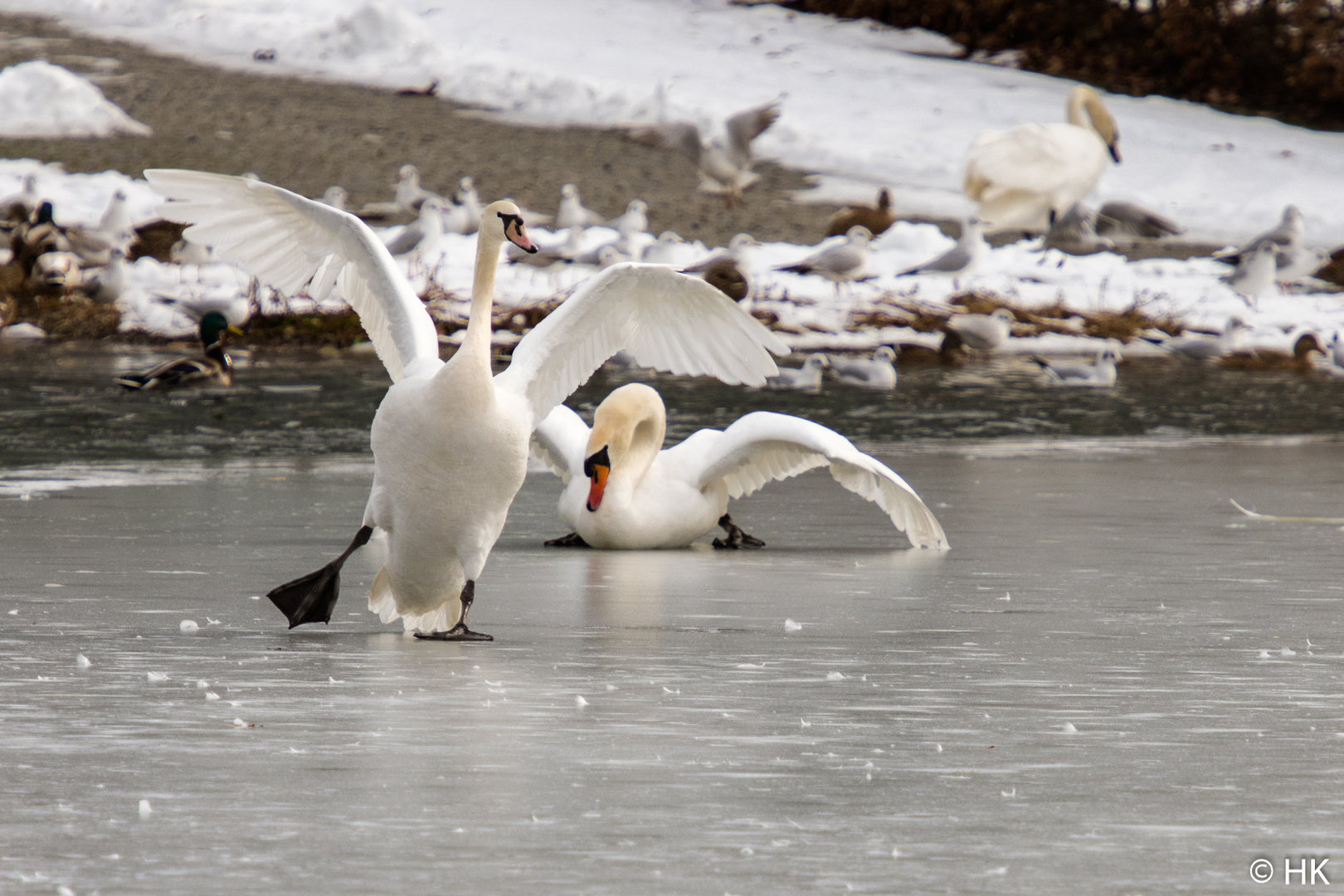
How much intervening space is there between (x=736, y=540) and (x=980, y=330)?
10.7 m

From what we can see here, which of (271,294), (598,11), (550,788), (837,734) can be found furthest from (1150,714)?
(598,11)

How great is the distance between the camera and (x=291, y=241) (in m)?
6.87

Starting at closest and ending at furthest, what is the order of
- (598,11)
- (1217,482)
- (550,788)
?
1. (550,788)
2. (1217,482)
3. (598,11)

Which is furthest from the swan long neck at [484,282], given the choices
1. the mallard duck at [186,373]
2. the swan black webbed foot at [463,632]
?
the mallard duck at [186,373]

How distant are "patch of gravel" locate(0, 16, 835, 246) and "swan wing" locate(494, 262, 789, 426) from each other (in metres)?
16.8

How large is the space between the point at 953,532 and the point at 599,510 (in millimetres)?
1587

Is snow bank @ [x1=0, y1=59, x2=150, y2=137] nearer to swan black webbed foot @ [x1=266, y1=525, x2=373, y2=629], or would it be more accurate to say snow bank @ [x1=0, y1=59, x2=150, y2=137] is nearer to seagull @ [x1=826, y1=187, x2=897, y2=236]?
seagull @ [x1=826, y1=187, x2=897, y2=236]

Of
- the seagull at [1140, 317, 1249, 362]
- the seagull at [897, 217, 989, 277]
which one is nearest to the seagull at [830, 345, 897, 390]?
→ the seagull at [1140, 317, 1249, 362]

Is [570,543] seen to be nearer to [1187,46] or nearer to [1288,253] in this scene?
→ [1288,253]

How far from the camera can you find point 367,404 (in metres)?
14.1

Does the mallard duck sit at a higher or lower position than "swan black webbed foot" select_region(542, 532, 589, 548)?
lower

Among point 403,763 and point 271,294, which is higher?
point 403,763

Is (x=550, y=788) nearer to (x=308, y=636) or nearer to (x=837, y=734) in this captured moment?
(x=837, y=734)

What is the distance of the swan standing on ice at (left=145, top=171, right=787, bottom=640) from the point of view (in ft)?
19.6
